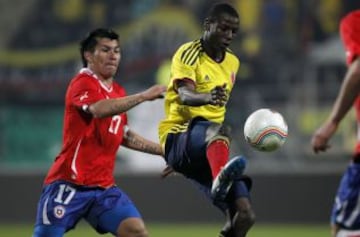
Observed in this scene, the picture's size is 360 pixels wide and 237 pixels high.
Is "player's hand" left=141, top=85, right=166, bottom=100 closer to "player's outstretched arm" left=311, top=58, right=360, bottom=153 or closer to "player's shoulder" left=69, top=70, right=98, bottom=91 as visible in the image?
"player's shoulder" left=69, top=70, right=98, bottom=91

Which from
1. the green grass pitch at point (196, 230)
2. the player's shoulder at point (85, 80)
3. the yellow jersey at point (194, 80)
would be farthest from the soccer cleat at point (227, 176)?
the green grass pitch at point (196, 230)

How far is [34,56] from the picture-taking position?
16.8 metres

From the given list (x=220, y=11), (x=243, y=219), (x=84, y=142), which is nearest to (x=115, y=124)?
(x=84, y=142)

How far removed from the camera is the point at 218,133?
681 centimetres

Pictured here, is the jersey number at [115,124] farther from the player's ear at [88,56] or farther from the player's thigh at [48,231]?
the player's thigh at [48,231]

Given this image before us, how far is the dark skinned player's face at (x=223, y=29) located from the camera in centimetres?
700

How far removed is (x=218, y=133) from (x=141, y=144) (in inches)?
41.5

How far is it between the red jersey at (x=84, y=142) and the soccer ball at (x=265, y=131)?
113 cm

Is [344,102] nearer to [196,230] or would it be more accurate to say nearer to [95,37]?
[95,37]

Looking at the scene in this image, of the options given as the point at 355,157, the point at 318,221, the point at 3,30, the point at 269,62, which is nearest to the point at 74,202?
the point at 355,157

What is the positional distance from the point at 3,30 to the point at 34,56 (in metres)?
0.79

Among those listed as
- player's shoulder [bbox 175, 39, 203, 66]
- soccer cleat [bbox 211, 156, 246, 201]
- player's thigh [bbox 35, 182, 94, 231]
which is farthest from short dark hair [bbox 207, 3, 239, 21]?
player's thigh [bbox 35, 182, 94, 231]

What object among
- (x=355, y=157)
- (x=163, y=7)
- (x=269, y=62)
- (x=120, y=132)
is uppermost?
(x=163, y=7)

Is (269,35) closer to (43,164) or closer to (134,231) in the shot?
(43,164)
